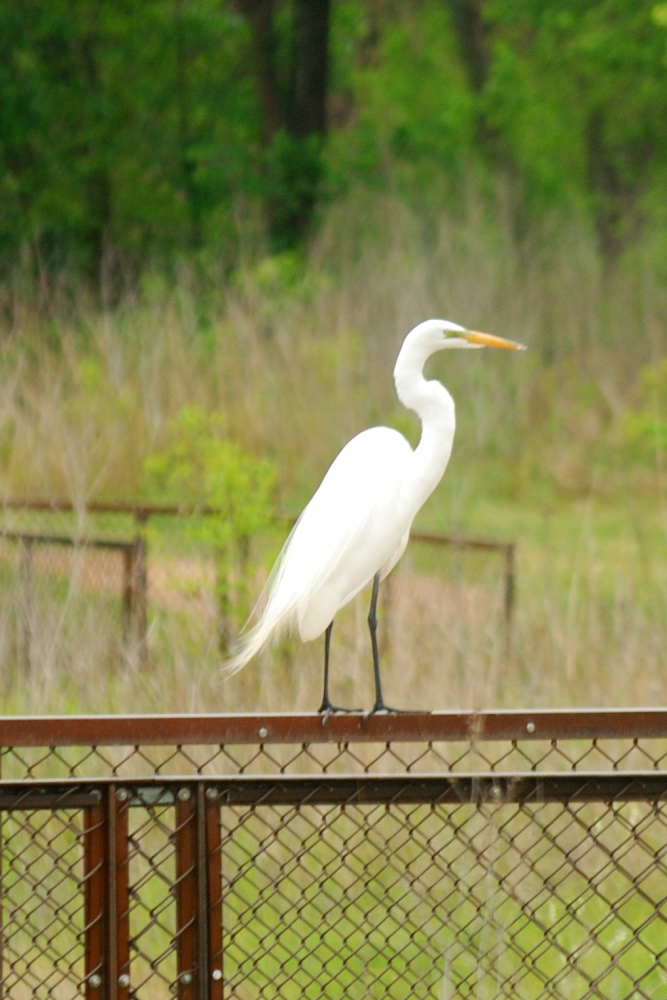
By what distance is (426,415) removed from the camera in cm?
230

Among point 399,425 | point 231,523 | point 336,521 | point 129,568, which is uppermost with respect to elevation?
point 399,425

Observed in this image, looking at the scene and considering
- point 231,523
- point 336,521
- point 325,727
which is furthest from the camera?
point 231,523

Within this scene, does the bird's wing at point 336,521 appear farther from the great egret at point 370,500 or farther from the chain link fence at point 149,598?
the chain link fence at point 149,598

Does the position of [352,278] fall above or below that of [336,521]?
above

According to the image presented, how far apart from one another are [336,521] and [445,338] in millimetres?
412

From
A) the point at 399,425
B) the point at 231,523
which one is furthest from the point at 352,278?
the point at 231,523

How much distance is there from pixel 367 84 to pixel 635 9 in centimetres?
542

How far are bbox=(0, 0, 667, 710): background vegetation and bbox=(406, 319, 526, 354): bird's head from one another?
65.0 inches

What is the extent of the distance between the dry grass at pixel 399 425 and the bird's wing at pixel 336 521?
51.4 inches

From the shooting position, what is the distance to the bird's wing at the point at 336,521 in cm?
223

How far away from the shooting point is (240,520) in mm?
4598

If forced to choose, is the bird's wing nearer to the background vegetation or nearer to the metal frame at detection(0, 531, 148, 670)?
the background vegetation

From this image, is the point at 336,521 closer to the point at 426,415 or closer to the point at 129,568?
the point at 426,415

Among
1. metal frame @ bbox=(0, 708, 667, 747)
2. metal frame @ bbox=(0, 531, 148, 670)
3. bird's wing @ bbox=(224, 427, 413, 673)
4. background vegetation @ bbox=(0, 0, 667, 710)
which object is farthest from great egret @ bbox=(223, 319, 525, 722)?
metal frame @ bbox=(0, 531, 148, 670)
